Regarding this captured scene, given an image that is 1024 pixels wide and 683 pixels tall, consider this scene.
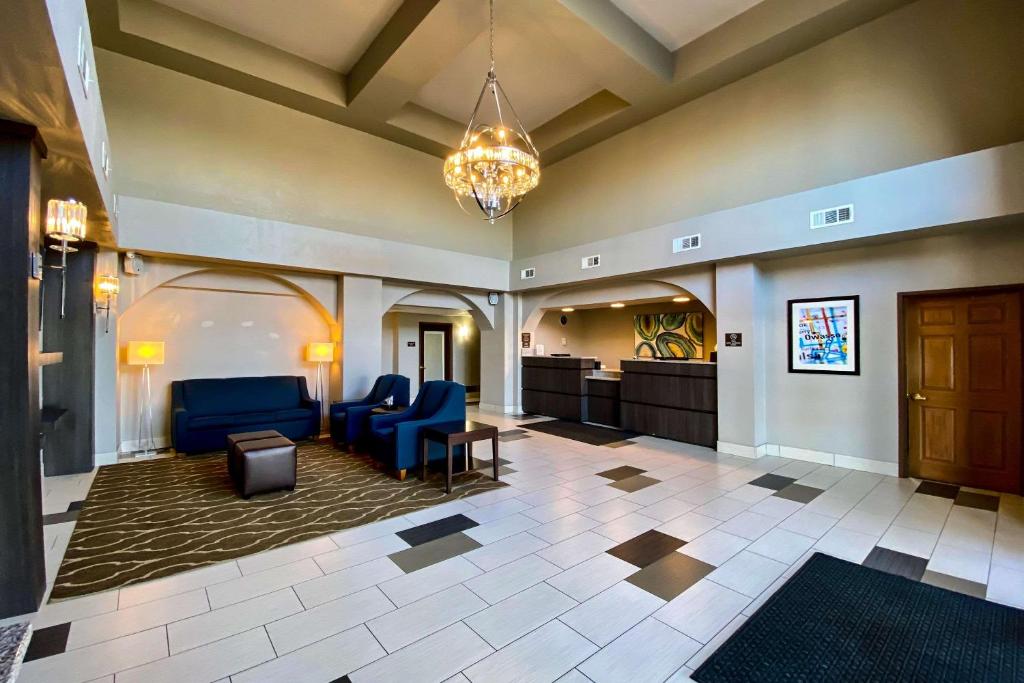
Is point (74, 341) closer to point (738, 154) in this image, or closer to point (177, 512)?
point (177, 512)

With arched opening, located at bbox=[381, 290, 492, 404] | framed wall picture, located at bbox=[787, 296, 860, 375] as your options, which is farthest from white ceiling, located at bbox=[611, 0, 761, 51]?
arched opening, located at bbox=[381, 290, 492, 404]

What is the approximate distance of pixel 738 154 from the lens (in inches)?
229

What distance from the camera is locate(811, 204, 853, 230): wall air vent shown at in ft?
15.3

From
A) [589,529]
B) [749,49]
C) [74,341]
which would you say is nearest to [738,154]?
[749,49]

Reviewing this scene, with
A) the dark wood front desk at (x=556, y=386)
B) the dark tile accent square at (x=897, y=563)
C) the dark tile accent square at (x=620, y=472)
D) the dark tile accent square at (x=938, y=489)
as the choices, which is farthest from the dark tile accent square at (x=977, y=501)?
the dark wood front desk at (x=556, y=386)

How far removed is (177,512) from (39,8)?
149 inches

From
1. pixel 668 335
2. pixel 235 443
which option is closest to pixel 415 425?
pixel 235 443

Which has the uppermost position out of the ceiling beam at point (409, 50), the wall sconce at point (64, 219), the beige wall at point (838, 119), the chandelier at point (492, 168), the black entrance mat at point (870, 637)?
the ceiling beam at point (409, 50)

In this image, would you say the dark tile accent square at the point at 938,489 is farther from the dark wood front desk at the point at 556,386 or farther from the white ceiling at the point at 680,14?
the white ceiling at the point at 680,14

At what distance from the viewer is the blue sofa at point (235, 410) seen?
5840 mm

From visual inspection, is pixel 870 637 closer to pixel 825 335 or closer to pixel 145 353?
pixel 825 335

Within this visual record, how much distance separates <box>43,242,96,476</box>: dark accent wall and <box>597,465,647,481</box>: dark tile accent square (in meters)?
5.99

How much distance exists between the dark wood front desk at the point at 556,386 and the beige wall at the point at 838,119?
2644 millimetres

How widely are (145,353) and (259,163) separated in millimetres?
3051
